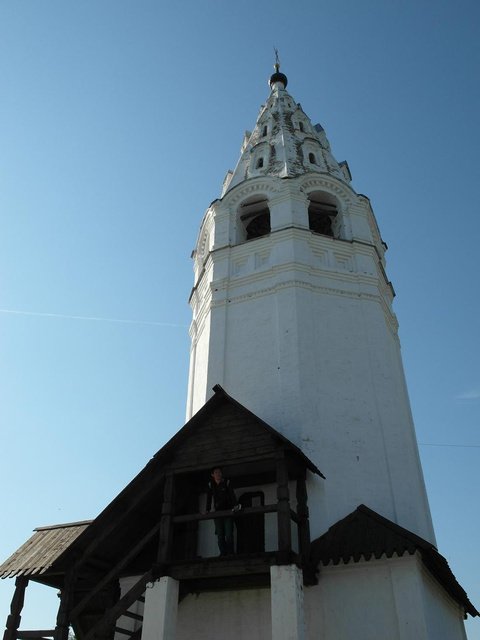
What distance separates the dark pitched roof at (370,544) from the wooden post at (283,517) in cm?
118

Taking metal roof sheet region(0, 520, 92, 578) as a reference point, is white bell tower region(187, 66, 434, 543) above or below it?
above

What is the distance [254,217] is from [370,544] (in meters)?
10.5

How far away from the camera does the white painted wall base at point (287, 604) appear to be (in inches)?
305


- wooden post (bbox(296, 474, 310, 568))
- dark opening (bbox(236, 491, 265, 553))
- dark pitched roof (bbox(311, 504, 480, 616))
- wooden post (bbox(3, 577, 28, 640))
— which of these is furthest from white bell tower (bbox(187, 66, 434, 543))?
wooden post (bbox(3, 577, 28, 640))

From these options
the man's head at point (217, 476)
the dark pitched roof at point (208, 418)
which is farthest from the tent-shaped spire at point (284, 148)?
the man's head at point (217, 476)

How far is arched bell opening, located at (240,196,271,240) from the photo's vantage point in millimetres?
16750

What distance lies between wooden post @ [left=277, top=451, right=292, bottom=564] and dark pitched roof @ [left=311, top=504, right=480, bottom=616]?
1185 mm

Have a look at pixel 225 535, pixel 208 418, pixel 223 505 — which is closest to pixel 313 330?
pixel 208 418

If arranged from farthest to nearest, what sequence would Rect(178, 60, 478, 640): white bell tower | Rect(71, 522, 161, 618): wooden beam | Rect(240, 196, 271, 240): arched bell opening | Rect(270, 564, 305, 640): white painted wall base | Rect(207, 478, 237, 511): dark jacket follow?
Rect(240, 196, 271, 240): arched bell opening → Rect(207, 478, 237, 511): dark jacket → Rect(71, 522, 161, 618): wooden beam → Rect(178, 60, 478, 640): white bell tower → Rect(270, 564, 305, 640): white painted wall base

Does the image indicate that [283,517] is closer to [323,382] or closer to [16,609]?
[323,382]

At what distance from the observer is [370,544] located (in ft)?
29.5

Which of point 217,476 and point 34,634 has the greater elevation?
point 217,476

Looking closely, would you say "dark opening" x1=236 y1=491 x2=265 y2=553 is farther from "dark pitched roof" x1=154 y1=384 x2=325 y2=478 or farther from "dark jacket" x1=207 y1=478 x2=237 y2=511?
"dark pitched roof" x1=154 y1=384 x2=325 y2=478

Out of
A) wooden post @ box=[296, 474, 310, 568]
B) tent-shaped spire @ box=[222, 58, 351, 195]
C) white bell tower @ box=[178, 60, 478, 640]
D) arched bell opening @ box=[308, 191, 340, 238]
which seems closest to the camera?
white bell tower @ box=[178, 60, 478, 640]
